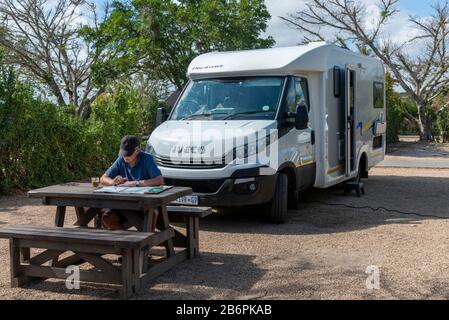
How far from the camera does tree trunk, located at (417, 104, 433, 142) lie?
1121 inches

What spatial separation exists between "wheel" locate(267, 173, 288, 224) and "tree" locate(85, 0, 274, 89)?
13177mm

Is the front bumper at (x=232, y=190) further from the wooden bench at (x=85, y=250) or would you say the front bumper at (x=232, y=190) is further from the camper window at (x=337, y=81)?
the camper window at (x=337, y=81)

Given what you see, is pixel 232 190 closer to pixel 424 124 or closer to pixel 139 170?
pixel 139 170

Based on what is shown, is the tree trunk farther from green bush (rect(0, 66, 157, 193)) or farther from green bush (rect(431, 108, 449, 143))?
green bush (rect(0, 66, 157, 193))

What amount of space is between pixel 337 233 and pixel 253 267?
1952mm

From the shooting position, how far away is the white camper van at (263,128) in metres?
7.17

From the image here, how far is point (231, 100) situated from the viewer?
808 cm

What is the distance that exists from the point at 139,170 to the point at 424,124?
1006 inches

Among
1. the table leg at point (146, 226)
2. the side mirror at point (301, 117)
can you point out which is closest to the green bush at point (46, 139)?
the side mirror at point (301, 117)

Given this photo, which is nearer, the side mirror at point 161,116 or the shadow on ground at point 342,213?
the shadow on ground at point 342,213

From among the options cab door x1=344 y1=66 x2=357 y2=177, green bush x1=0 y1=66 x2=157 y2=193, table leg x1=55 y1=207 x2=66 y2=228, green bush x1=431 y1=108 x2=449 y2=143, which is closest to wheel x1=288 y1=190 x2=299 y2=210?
cab door x1=344 y1=66 x2=357 y2=177

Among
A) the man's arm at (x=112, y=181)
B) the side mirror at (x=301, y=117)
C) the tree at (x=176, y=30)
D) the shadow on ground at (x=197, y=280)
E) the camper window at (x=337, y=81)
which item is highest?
the tree at (x=176, y=30)

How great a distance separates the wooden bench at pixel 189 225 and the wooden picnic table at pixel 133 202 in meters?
0.25
